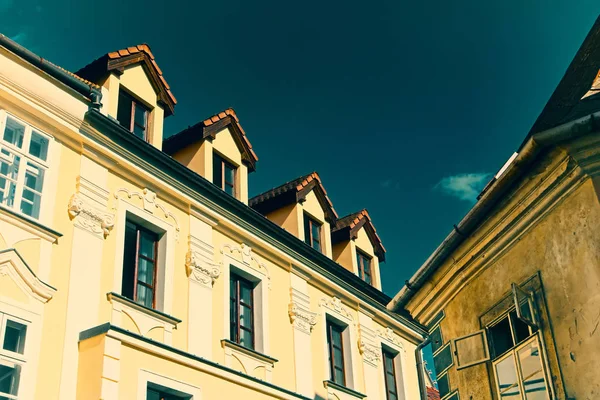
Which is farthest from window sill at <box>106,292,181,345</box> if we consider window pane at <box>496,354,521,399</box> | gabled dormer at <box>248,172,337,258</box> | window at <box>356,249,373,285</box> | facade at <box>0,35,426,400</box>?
window at <box>356,249,373,285</box>

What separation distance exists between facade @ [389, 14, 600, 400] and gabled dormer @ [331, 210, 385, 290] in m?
10.3

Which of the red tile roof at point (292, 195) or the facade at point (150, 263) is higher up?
the red tile roof at point (292, 195)

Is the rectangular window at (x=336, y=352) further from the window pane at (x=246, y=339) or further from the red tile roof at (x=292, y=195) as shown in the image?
the red tile roof at (x=292, y=195)

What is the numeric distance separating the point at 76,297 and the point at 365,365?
9.36 metres

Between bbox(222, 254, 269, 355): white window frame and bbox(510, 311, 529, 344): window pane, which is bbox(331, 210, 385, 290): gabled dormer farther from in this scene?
bbox(510, 311, 529, 344): window pane

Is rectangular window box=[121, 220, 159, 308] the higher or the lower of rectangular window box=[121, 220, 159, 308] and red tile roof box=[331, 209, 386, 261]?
the lower

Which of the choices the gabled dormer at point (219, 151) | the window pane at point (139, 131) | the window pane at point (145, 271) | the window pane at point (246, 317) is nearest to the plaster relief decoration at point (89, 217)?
the window pane at point (145, 271)

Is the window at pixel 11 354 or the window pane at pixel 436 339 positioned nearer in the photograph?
the window at pixel 11 354

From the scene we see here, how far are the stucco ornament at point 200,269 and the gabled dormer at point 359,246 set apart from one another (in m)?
6.61

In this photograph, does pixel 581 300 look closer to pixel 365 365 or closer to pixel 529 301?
pixel 529 301

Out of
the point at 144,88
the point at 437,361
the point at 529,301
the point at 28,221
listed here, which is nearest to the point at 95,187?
the point at 28,221

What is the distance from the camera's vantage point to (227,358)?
50.0 feet

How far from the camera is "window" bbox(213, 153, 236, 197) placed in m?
17.8

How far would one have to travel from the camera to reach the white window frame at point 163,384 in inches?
492
